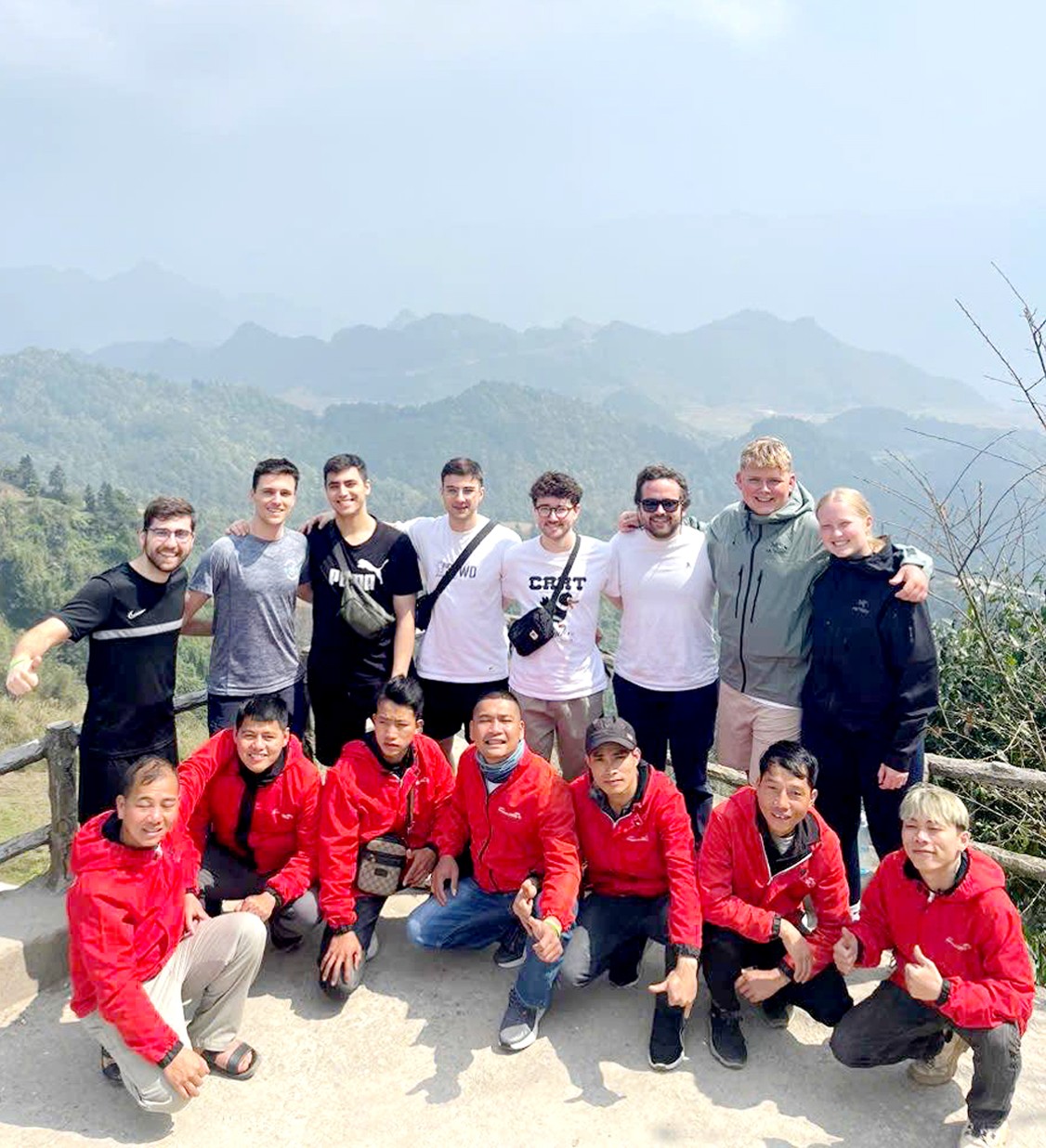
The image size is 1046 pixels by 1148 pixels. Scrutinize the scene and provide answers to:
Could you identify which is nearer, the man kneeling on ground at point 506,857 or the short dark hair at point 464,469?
the man kneeling on ground at point 506,857

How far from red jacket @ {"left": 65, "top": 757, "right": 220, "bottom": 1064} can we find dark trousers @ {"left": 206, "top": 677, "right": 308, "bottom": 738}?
0.93m

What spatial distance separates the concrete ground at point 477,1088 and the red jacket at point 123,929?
0.42 m

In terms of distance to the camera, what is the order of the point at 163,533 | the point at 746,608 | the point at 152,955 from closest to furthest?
the point at 152,955 → the point at 163,533 → the point at 746,608

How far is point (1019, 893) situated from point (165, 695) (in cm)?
526

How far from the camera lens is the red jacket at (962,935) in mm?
3057

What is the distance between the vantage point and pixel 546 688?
4.41 m

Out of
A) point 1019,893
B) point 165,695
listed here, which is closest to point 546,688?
point 165,695

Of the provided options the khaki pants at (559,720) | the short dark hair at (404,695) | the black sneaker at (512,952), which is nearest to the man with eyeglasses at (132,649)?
the short dark hair at (404,695)

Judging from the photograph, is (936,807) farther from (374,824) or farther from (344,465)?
(344,465)

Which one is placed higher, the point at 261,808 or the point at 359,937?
the point at 261,808

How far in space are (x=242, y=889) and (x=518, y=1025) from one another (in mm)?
1331

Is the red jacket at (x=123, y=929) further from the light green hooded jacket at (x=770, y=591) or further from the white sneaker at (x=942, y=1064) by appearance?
the white sneaker at (x=942, y=1064)

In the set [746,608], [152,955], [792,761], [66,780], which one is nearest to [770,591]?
[746,608]

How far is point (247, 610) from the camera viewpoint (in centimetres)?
426
